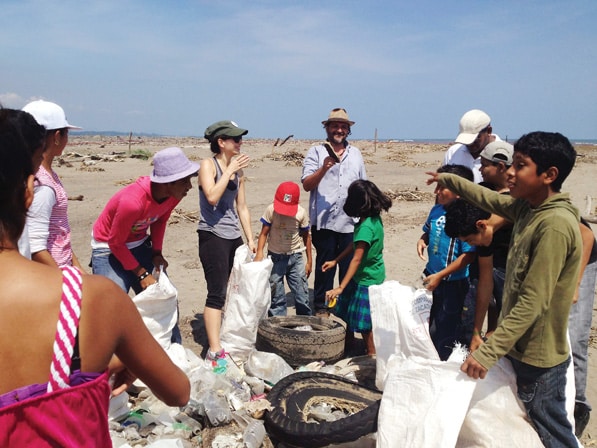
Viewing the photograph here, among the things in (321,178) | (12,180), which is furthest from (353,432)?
(321,178)

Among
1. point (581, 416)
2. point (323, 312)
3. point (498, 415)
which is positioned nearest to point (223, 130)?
point (323, 312)

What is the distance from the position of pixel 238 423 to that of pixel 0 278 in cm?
227

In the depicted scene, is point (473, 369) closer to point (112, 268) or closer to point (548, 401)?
point (548, 401)

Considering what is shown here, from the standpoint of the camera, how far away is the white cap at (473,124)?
4.36 m

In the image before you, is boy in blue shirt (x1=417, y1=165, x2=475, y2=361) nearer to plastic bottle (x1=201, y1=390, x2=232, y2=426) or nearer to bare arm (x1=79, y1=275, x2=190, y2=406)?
plastic bottle (x1=201, y1=390, x2=232, y2=426)

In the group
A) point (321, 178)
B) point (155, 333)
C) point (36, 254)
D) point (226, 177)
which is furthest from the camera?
point (321, 178)

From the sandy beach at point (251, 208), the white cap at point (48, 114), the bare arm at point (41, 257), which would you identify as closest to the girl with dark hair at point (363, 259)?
the sandy beach at point (251, 208)

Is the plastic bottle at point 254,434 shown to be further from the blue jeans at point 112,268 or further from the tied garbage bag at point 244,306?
the blue jeans at point 112,268

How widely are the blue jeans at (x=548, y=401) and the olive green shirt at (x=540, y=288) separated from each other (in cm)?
7

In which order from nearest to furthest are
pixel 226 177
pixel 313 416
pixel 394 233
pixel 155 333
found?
1. pixel 313 416
2. pixel 155 333
3. pixel 226 177
4. pixel 394 233

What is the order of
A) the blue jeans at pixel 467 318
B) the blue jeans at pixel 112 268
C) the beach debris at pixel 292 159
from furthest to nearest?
the beach debris at pixel 292 159 → the blue jeans at pixel 467 318 → the blue jeans at pixel 112 268

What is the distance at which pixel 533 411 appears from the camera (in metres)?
2.46

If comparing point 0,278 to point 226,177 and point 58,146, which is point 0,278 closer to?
point 58,146

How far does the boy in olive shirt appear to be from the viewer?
2.24 m
